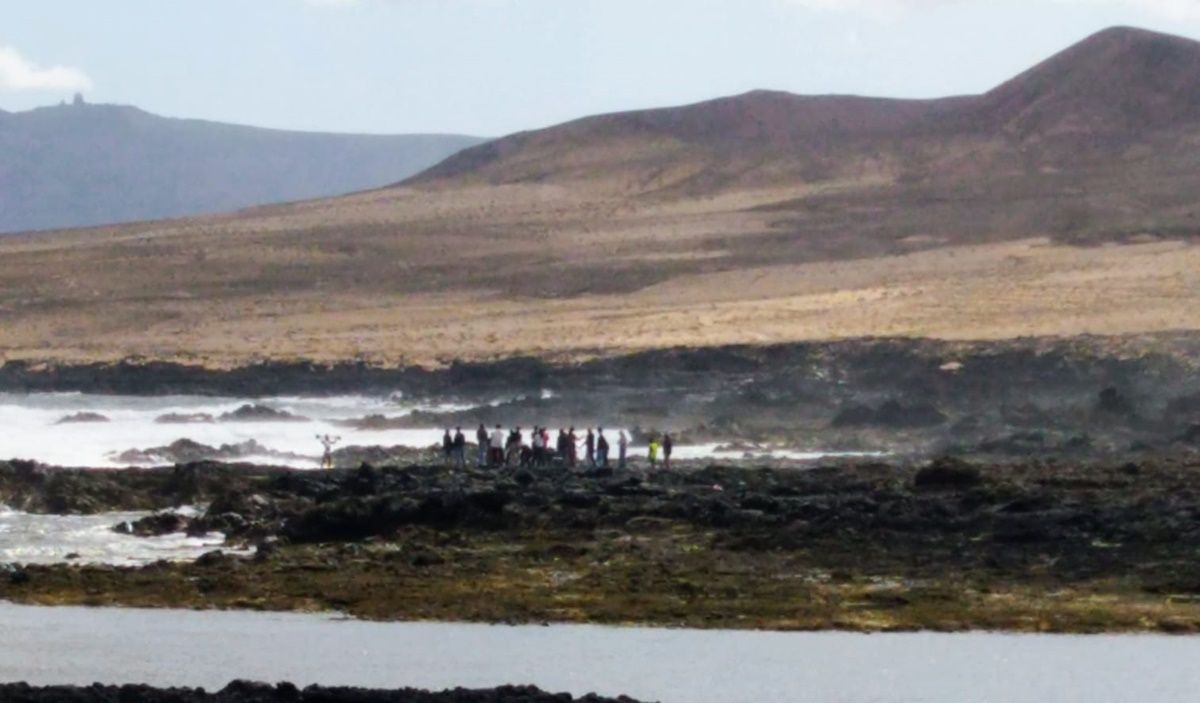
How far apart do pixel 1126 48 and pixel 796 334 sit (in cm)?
6022

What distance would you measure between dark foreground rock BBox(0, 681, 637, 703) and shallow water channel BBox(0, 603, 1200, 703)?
2.01 meters

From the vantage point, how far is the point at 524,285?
9994cm

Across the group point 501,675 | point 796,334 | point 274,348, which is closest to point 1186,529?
point 501,675

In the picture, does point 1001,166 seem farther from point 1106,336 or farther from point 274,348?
point 1106,336

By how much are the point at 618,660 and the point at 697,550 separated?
24.3 ft

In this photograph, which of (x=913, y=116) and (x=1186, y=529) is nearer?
(x=1186, y=529)

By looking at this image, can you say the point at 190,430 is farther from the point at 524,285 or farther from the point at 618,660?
the point at 524,285

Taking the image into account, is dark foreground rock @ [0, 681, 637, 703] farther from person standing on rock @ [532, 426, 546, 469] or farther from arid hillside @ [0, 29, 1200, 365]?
arid hillside @ [0, 29, 1200, 365]

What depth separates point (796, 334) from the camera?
7675 cm

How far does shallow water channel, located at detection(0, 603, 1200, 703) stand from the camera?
20.6m

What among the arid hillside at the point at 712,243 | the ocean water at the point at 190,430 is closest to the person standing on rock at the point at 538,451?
the ocean water at the point at 190,430

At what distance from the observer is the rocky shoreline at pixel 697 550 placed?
2491 centimetres

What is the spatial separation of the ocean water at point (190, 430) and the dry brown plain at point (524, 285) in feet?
29.1

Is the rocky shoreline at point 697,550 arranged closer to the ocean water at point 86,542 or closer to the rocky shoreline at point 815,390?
the ocean water at point 86,542
